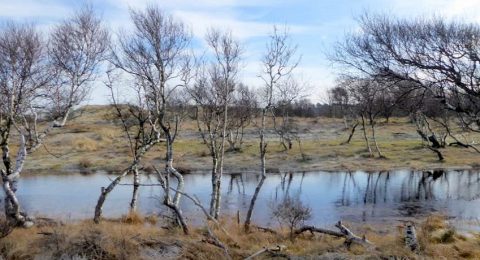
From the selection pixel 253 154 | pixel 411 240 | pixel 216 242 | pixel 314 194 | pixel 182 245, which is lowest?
pixel 314 194

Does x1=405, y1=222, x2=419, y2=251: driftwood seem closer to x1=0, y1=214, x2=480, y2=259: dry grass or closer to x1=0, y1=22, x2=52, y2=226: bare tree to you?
x1=0, y1=214, x2=480, y2=259: dry grass

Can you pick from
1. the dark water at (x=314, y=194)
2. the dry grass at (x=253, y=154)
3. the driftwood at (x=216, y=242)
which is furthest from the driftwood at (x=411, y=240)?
the dry grass at (x=253, y=154)

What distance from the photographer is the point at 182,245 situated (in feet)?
56.2

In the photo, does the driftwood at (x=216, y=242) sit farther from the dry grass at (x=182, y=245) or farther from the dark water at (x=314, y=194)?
the dark water at (x=314, y=194)

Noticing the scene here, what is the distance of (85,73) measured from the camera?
69.2ft

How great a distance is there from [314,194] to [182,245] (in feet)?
57.7

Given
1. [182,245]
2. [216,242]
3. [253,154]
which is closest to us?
[216,242]

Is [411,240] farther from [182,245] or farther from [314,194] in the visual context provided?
[314,194]

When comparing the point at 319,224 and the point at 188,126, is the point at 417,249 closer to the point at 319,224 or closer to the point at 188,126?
the point at 319,224

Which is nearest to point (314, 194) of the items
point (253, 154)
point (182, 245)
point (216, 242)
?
point (182, 245)

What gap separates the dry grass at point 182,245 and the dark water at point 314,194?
19.5 ft

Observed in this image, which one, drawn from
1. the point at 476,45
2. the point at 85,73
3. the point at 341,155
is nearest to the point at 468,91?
the point at 476,45

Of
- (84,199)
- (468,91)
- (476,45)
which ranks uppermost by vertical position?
(476,45)

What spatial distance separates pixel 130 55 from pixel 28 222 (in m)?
6.98
